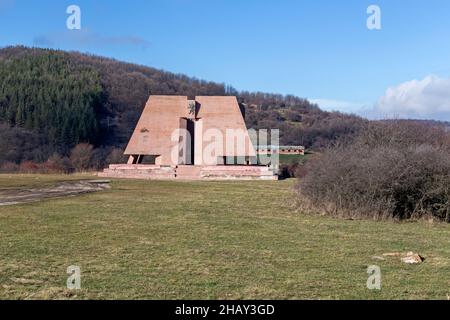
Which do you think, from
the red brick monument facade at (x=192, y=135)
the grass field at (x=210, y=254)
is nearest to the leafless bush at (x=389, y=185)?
the grass field at (x=210, y=254)

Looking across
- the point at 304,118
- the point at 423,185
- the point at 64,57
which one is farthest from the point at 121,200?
the point at 64,57

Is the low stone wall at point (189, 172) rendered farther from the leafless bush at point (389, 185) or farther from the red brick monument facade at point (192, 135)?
the leafless bush at point (389, 185)

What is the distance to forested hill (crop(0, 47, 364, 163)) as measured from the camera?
228ft

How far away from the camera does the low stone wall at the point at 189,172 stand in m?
33.8

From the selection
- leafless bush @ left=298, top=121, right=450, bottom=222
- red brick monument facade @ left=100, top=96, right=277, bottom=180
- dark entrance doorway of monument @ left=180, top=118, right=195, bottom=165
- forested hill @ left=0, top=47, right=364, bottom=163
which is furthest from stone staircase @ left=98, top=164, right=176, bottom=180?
leafless bush @ left=298, top=121, right=450, bottom=222

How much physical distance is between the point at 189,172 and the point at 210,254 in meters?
28.0

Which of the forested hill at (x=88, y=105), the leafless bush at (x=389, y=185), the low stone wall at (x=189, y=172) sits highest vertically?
the forested hill at (x=88, y=105)

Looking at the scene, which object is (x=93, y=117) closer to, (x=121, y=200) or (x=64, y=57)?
(x=64, y=57)

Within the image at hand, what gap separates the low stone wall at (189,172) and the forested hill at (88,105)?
1833 centimetres

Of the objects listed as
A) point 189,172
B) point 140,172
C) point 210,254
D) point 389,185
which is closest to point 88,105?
point 140,172

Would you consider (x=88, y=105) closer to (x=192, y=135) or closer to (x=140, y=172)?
(x=192, y=135)

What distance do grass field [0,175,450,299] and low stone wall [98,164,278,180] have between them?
2020cm

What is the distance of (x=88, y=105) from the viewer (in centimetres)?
7925
